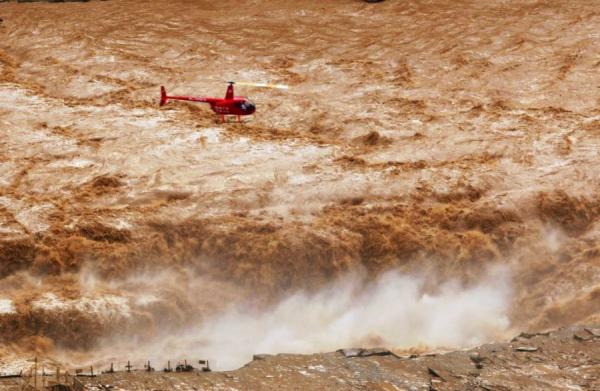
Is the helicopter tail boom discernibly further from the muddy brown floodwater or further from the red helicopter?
the muddy brown floodwater

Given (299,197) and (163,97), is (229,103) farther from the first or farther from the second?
(299,197)

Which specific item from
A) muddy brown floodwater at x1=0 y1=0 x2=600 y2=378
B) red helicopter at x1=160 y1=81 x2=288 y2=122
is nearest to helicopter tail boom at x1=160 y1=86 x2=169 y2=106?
red helicopter at x1=160 y1=81 x2=288 y2=122

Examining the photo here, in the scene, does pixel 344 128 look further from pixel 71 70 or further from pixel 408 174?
pixel 71 70

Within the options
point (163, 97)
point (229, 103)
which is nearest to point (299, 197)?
point (229, 103)

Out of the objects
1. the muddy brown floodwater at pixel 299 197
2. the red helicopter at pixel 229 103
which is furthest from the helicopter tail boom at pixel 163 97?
the muddy brown floodwater at pixel 299 197

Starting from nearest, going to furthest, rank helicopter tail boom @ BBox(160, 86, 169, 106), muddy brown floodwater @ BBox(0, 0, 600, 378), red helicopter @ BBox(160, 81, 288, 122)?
muddy brown floodwater @ BBox(0, 0, 600, 378) < red helicopter @ BBox(160, 81, 288, 122) < helicopter tail boom @ BBox(160, 86, 169, 106)

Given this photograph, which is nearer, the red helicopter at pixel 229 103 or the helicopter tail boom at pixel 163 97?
the red helicopter at pixel 229 103

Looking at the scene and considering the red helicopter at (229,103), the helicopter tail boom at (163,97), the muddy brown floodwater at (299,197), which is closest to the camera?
the muddy brown floodwater at (299,197)

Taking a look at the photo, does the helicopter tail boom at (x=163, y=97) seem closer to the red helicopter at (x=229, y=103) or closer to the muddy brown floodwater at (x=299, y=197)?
the red helicopter at (x=229, y=103)

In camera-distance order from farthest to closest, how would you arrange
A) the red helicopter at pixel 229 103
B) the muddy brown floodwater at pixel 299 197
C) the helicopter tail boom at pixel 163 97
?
the helicopter tail boom at pixel 163 97
the red helicopter at pixel 229 103
the muddy brown floodwater at pixel 299 197
